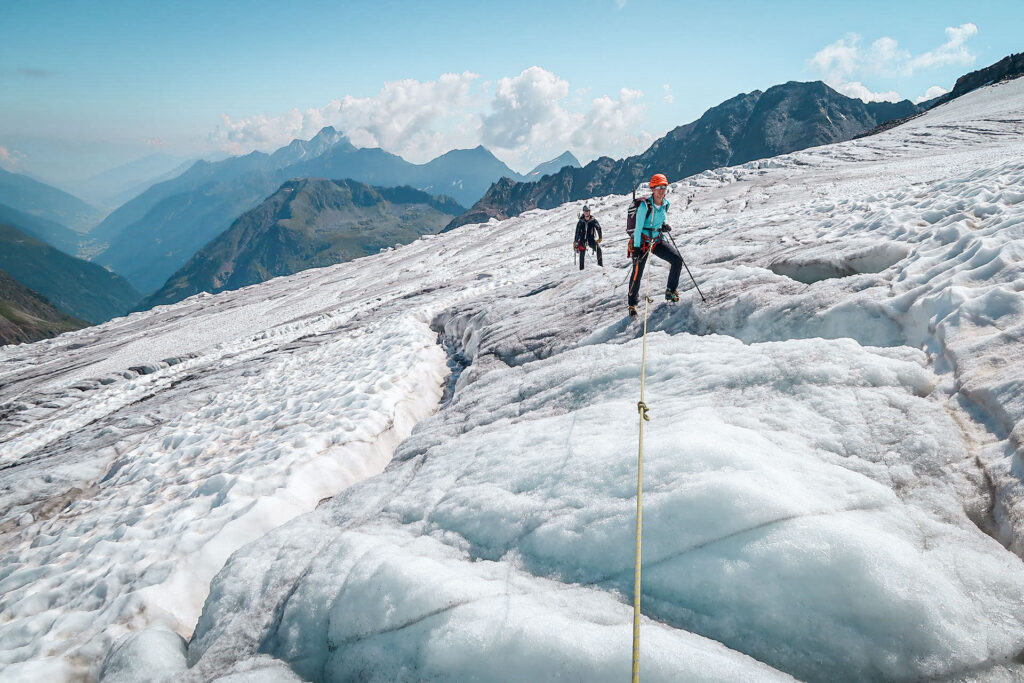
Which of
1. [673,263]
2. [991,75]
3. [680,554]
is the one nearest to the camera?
[680,554]

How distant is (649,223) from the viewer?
37.2ft

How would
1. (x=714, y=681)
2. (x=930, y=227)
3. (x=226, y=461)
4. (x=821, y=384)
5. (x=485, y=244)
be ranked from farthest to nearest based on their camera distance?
(x=485, y=244)
(x=226, y=461)
(x=930, y=227)
(x=821, y=384)
(x=714, y=681)

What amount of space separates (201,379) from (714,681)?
25.1m

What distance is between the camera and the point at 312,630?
5078mm

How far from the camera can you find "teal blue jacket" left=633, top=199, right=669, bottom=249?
11250 mm

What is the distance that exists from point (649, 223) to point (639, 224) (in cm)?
25

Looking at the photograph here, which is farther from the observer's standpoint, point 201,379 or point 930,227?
point 201,379

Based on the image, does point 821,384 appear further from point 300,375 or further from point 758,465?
point 300,375

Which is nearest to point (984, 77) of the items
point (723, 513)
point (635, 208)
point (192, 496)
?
point (635, 208)

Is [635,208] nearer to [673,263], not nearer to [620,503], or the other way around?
[673,263]

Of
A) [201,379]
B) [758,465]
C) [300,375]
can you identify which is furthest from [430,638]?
[201,379]

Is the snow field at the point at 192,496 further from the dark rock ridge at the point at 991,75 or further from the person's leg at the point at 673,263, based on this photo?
the dark rock ridge at the point at 991,75

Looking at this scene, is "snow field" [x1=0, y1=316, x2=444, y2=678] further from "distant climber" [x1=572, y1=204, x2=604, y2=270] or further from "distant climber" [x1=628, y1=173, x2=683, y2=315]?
"distant climber" [x1=572, y1=204, x2=604, y2=270]

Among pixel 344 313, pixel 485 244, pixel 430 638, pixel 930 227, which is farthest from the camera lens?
pixel 485 244
